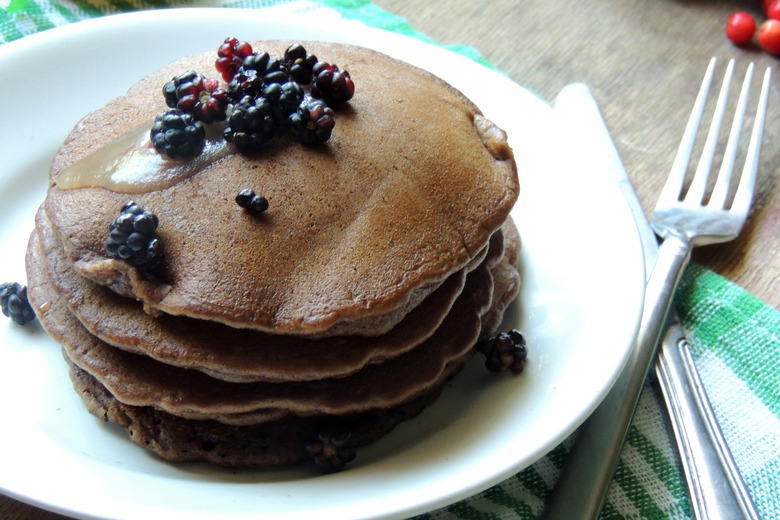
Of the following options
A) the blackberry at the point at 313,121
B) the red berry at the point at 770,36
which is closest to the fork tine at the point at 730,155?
the red berry at the point at 770,36

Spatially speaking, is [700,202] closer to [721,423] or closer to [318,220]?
[721,423]

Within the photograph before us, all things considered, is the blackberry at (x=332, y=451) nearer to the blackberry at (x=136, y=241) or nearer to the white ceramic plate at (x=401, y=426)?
the white ceramic plate at (x=401, y=426)

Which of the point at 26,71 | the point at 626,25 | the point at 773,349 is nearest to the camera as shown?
the point at 773,349

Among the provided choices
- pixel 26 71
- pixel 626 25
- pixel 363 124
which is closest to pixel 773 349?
pixel 363 124

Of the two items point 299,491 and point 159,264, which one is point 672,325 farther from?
point 159,264

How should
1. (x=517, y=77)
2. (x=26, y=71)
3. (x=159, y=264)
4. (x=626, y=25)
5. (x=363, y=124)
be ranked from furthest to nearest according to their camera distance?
(x=626, y=25) → (x=517, y=77) → (x=26, y=71) → (x=363, y=124) → (x=159, y=264)

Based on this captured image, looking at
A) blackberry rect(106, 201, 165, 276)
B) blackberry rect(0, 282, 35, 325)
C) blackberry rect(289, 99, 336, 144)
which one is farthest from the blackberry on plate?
blackberry rect(0, 282, 35, 325)

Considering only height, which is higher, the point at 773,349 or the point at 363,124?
the point at 363,124

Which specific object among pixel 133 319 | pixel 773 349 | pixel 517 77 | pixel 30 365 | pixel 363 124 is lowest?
pixel 773 349
